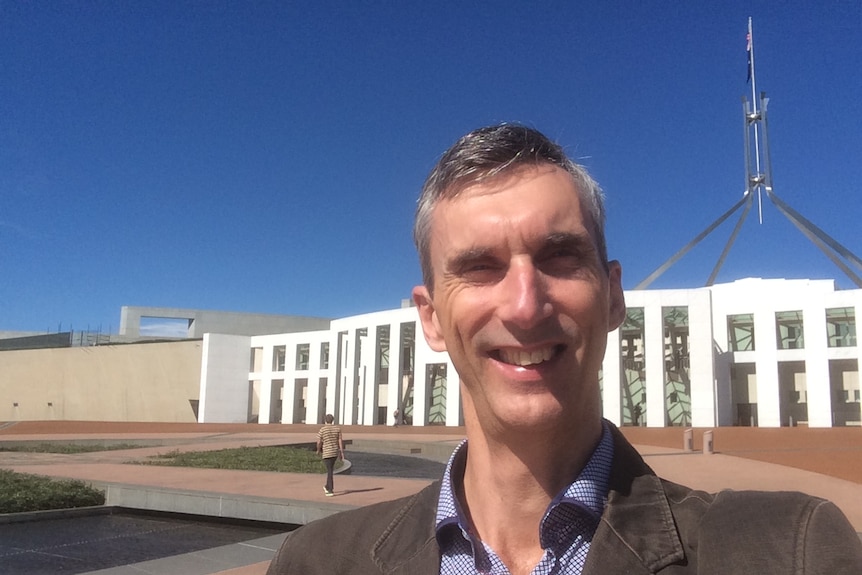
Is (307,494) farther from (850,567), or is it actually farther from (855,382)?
(855,382)

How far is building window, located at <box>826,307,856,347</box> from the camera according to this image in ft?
96.3

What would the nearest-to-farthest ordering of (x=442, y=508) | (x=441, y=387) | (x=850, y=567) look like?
(x=850, y=567) → (x=442, y=508) → (x=441, y=387)

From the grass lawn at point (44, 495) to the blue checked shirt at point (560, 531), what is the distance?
9866 mm

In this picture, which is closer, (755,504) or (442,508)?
(755,504)

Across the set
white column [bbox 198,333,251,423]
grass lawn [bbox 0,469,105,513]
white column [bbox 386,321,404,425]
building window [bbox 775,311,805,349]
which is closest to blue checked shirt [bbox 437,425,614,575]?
grass lawn [bbox 0,469,105,513]

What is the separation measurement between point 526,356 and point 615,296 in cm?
27

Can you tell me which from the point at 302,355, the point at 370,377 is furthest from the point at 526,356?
the point at 302,355

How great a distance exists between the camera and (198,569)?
5766 millimetres

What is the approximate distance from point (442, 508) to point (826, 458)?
56.2 ft

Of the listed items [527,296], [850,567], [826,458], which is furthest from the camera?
[826,458]

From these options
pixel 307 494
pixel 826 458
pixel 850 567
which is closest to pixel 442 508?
pixel 850 567

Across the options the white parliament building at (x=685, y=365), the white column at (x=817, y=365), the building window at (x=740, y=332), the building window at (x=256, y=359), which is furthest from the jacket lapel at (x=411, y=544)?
the building window at (x=256, y=359)

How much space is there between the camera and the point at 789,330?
1329 inches

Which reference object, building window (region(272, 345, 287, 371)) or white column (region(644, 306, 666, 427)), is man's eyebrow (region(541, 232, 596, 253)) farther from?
A: building window (region(272, 345, 287, 371))
